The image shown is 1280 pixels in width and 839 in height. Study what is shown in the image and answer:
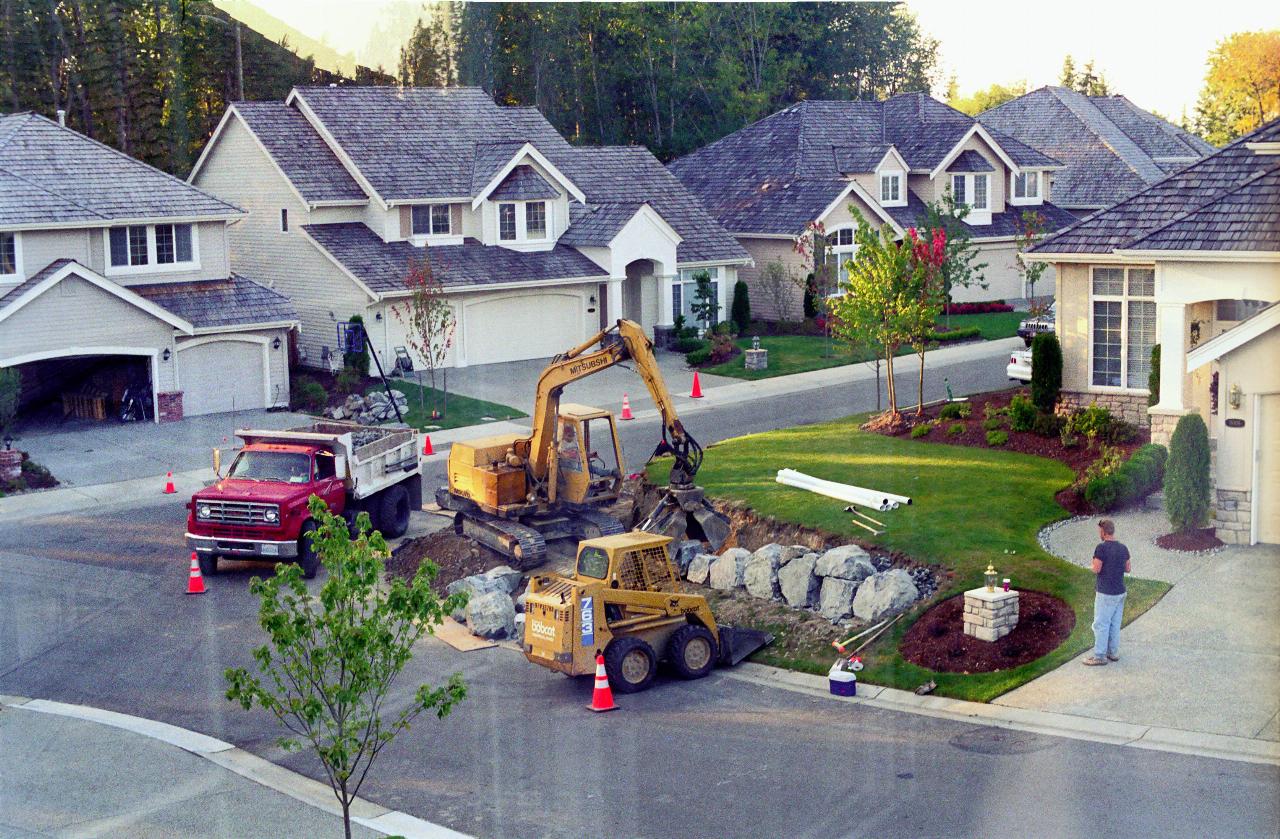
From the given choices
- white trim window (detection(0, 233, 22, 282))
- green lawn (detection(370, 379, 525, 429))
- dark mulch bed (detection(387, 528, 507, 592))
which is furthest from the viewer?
green lawn (detection(370, 379, 525, 429))

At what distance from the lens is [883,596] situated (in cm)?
1848

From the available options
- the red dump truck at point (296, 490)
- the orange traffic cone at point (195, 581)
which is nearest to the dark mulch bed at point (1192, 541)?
the red dump truck at point (296, 490)

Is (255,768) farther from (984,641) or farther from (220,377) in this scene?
(220,377)

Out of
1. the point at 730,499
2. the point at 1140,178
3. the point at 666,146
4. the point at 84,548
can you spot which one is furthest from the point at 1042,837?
the point at 1140,178

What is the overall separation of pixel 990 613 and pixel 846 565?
2293 mm

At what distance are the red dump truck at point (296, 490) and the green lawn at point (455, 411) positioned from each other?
326 inches

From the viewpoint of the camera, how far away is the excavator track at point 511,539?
72.9ft

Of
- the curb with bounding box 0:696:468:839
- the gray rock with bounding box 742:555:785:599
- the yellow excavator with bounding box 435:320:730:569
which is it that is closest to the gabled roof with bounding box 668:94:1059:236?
the yellow excavator with bounding box 435:320:730:569

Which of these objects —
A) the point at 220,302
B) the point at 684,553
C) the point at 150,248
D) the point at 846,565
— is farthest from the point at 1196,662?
the point at 150,248

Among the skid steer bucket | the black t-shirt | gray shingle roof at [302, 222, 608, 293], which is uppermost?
gray shingle roof at [302, 222, 608, 293]

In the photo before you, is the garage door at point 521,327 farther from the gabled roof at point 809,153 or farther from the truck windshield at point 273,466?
the truck windshield at point 273,466

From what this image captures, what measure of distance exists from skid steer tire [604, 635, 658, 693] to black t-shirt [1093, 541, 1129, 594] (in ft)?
16.1

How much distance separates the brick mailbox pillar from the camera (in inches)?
682

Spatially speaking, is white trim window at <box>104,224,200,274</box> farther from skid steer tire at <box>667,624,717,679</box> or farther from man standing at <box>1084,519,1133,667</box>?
man standing at <box>1084,519,1133,667</box>
